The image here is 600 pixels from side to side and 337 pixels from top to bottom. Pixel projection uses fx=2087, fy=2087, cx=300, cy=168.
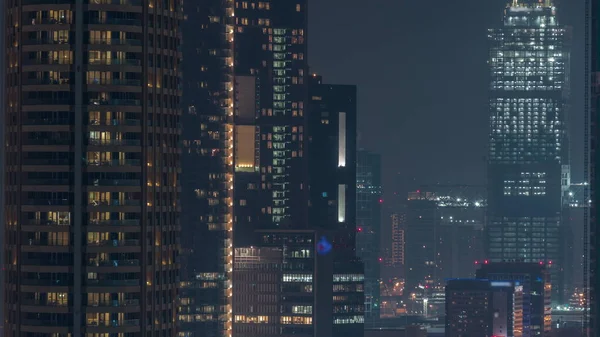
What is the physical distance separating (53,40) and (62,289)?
48.0 ft

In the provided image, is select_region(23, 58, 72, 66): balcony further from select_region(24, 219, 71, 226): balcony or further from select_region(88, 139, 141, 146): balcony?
select_region(24, 219, 71, 226): balcony

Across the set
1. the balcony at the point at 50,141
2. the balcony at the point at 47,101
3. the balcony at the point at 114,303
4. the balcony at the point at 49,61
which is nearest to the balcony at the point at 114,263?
the balcony at the point at 114,303

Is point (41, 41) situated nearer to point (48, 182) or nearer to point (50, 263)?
point (48, 182)

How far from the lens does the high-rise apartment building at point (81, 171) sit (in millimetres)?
122188

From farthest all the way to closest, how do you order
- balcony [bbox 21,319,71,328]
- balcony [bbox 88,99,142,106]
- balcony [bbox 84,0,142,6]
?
balcony [bbox 88,99,142,106] < balcony [bbox 84,0,142,6] < balcony [bbox 21,319,71,328]

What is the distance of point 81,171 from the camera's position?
122812 millimetres

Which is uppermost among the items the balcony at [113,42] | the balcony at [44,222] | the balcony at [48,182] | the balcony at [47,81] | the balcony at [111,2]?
the balcony at [111,2]

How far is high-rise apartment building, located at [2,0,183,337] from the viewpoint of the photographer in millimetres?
122188

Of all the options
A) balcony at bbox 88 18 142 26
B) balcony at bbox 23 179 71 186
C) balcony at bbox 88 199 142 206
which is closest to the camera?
balcony at bbox 23 179 71 186

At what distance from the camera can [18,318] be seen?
123 meters

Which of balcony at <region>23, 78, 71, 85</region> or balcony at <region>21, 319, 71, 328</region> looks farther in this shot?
balcony at <region>23, 78, 71, 85</region>

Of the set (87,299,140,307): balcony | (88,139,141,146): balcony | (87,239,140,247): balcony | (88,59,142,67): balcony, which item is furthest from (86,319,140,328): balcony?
(88,59,142,67): balcony
